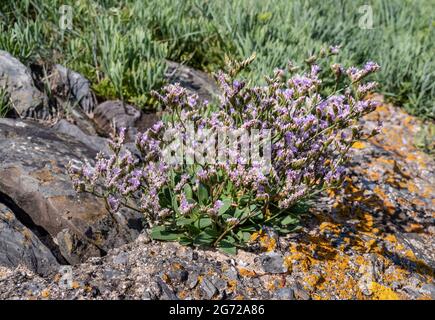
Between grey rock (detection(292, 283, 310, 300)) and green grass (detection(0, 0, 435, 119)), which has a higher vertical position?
green grass (detection(0, 0, 435, 119))

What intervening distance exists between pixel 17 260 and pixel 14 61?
177cm

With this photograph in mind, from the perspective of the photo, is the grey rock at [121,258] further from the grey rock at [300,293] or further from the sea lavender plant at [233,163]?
Answer: the grey rock at [300,293]

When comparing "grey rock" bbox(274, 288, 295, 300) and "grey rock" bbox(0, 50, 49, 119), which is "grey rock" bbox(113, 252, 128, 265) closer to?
"grey rock" bbox(274, 288, 295, 300)

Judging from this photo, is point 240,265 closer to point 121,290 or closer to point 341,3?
point 121,290

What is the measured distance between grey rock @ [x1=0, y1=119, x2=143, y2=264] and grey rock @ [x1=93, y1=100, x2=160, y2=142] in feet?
2.41

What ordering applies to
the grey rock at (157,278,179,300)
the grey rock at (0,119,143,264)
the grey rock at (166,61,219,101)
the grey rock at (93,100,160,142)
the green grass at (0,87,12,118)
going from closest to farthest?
the grey rock at (157,278,179,300), the grey rock at (0,119,143,264), the green grass at (0,87,12,118), the grey rock at (93,100,160,142), the grey rock at (166,61,219,101)

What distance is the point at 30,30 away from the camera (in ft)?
13.4

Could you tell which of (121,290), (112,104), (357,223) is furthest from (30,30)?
(357,223)

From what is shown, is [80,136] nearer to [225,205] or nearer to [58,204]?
[58,204]

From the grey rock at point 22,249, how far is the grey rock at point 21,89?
1253 mm

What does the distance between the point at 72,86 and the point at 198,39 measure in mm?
1294

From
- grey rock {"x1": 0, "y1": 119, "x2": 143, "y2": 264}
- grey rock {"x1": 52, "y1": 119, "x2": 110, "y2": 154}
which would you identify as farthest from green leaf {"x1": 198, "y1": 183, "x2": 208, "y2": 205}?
grey rock {"x1": 52, "y1": 119, "x2": 110, "y2": 154}

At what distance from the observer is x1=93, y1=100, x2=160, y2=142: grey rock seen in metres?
3.85

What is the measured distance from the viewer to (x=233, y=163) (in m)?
2.57
